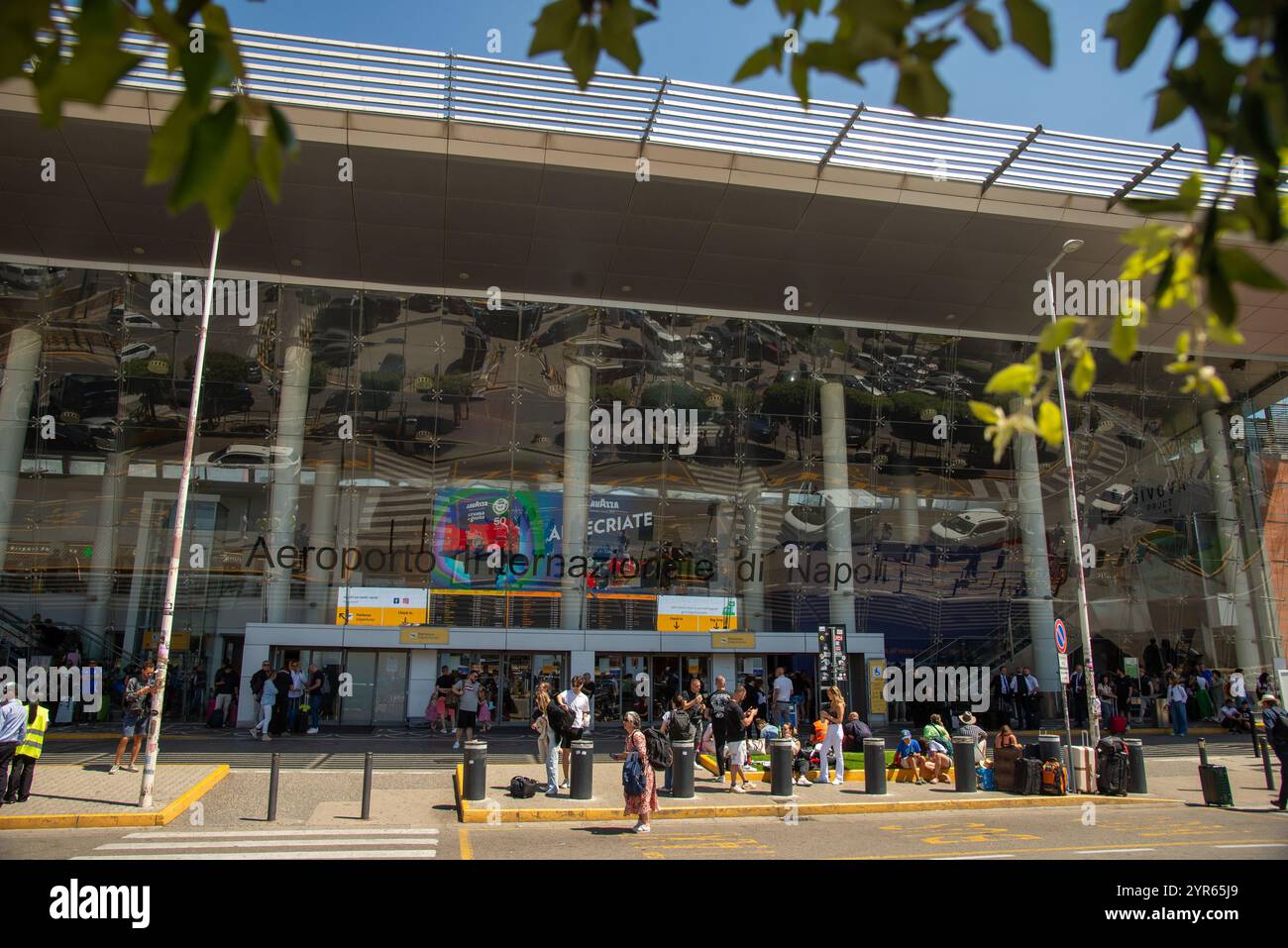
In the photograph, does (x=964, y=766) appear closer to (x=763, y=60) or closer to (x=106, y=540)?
(x=763, y=60)

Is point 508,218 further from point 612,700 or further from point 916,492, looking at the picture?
point 916,492

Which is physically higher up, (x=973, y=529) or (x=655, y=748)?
(x=973, y=529)

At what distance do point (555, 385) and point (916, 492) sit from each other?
39.9 feet

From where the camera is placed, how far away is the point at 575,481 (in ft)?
91.5

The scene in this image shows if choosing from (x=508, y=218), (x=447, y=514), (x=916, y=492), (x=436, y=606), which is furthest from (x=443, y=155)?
(x=916, y=492)

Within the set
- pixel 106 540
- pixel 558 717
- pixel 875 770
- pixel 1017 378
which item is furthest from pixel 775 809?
pixel 106 540

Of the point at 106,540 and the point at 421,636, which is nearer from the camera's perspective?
the point at 421,636

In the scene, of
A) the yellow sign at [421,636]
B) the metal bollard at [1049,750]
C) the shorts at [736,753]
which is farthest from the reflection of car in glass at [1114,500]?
the yellow sign at [421,636]

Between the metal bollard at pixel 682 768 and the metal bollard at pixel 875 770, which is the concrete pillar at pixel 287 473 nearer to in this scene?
the metal bollard at pixel 682 768

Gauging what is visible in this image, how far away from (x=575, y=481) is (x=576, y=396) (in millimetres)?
2646

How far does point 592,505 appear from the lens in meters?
28.0

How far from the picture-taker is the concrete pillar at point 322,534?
25.9m

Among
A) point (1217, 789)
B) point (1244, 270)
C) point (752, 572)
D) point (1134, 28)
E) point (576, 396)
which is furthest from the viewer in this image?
point (752, 572)

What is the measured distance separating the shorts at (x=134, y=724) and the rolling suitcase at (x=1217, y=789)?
1741cm
